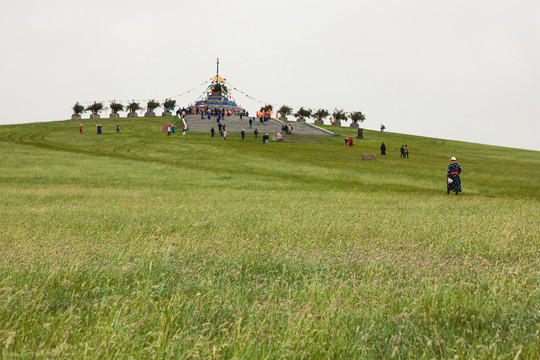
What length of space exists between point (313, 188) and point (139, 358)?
22.8 meters

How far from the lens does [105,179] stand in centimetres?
2639

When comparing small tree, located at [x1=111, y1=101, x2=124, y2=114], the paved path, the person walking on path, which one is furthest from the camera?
small tree, located at [x1=111, y1=101, x2=124, y2=114]

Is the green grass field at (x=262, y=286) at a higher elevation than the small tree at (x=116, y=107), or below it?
below

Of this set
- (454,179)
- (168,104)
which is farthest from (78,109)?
(454,179)

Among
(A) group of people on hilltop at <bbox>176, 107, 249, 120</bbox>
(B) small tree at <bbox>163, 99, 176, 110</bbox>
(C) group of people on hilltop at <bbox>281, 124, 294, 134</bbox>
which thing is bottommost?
(C) group of people on hilltop at <bbox>281, 124, 294, 134</bbox>

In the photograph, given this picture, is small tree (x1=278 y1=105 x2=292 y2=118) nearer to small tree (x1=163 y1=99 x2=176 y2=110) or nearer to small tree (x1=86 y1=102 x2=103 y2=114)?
small tree (x1=163 y1=99 x2=176 y2=110)

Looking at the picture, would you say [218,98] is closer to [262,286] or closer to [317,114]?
[317,114]

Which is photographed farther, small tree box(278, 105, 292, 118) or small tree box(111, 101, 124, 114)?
small tree box(278, 105, 292, 118)

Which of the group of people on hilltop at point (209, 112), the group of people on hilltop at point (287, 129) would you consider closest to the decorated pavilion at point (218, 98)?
the group of people on hilltop at point (209, 112)

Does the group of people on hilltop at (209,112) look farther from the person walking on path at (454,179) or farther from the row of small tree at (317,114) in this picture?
the person walking on path at (454,179)

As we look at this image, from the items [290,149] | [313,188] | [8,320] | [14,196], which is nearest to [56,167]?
[14,196]

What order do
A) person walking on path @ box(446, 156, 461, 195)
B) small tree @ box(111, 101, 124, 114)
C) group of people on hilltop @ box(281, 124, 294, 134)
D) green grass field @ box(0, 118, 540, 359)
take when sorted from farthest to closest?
small tree @ box(111, 101, 124, 114), group of people on hilltop @ box(281, 124, 294, 134), person walking on path @ box(446, 156, 461, 195), green grass field @ box(0, 118, 540, 359)

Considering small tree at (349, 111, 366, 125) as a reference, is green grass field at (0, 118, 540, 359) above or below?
below

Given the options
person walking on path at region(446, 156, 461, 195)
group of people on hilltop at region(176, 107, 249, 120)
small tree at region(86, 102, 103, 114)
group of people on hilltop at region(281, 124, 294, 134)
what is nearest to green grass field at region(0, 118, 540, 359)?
person walking on path at region(446, 156, 461, 195)
